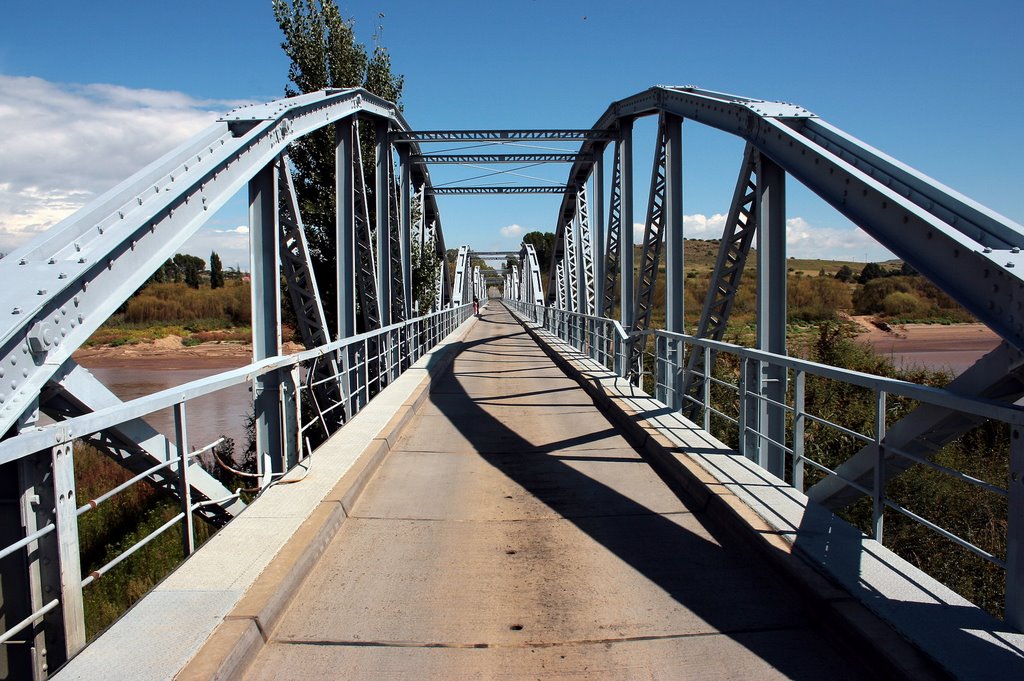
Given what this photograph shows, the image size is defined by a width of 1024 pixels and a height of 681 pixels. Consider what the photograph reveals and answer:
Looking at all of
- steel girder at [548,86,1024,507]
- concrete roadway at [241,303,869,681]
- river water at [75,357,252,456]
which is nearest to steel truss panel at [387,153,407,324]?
river water at [75,357,252,456]

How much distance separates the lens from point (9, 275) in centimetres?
425

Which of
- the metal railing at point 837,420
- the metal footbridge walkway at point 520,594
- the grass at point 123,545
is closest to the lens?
the metal railing at point 837,420

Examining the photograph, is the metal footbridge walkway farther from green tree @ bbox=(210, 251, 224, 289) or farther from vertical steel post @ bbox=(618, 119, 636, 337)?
green tree @ bbox=(210, 251, 224, 289)

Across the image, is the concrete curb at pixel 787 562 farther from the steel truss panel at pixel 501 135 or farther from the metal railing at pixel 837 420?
the steel truss panel at pixel 501 135

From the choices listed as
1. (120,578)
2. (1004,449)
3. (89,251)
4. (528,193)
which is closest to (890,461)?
(89,251)

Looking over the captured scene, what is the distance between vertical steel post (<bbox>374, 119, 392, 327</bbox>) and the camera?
17.1 m

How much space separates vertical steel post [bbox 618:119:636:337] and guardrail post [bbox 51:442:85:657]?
42.1 feet

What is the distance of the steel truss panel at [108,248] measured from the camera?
3.94 meters

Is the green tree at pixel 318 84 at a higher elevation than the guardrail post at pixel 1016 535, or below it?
higher

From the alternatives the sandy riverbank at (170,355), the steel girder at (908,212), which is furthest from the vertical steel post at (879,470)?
the sandy riverbank at (170,355)

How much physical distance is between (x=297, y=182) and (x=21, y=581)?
52.1ft

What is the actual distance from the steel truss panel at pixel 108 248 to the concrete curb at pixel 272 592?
1398 millimetres

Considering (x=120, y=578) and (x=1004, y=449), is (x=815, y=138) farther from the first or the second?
(x=120, y=578)

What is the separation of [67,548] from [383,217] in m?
14.3
